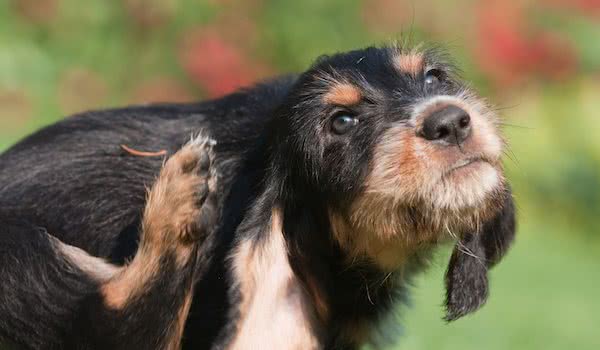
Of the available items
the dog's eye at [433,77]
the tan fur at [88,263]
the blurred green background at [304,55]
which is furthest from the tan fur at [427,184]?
the blurred green background at [304,55]

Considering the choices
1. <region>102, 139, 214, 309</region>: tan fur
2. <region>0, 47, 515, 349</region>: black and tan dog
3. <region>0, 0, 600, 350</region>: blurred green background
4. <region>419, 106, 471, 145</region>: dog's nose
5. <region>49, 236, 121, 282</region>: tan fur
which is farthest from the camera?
<region>0, 0, 600, 350</region>: blurred green background

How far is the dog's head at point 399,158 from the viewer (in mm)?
5020

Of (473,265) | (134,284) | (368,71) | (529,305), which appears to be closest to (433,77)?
(368,71)

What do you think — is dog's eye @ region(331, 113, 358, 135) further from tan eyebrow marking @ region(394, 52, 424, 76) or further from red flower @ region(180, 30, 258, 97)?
red flower @ region(180, 30, 258, 97)

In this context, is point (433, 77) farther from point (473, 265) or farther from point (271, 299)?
point (271, 299)

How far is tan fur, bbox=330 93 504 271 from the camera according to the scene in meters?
5.00

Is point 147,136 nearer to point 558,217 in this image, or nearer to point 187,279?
point 187,279

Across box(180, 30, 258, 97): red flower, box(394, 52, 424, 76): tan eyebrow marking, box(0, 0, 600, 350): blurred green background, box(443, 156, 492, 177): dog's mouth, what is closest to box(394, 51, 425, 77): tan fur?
box(394, 52, 424, 76): tan eyebrow marking

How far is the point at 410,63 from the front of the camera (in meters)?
5.55

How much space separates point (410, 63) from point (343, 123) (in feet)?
1.57

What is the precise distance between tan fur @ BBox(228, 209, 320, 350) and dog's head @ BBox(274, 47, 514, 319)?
288mm

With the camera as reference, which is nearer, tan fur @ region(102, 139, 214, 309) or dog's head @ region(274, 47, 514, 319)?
dog's head @ region(274, 47, 514, 319)

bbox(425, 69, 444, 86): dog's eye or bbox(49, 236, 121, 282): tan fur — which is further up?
bbox(425, 69, 444, 86): dog's eye

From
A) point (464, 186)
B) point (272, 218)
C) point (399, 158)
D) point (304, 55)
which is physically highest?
point (304, 55)
